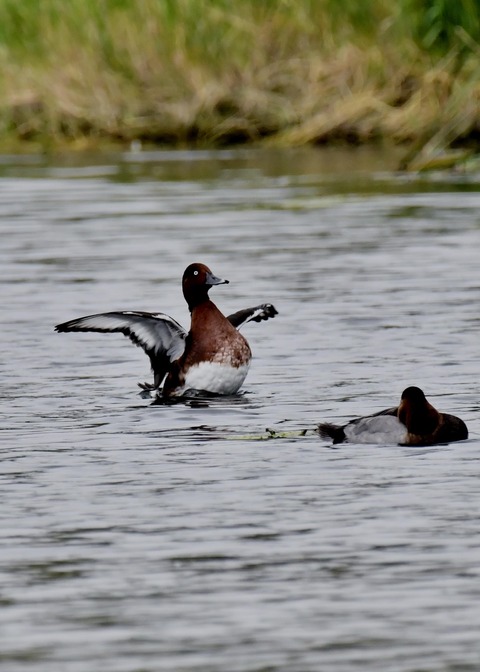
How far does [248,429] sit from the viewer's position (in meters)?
8.66

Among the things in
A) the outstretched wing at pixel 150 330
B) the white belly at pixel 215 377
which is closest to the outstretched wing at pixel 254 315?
the outstretched wing at pixel 150 330

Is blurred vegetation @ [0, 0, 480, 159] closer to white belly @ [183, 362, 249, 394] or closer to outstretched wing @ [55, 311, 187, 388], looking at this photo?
outstretched wing @ [55, 311, 187, 388]

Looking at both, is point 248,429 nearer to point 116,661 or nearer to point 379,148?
point 116,661

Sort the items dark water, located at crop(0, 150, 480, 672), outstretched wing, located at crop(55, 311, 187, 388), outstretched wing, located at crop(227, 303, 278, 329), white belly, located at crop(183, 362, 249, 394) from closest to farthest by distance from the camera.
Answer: dark water, located at crop(0, 150, 480, 672), white belly, located at crop(183, 362, 249, 394), outstretched wing, located at crop(55, 311, 187, 388), outstretched wing, located at crop(227, 303, 278, 329)

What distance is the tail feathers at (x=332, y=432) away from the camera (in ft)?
26.6

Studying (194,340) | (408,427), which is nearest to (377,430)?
(408,427)

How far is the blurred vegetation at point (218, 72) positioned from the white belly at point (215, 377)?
56.0ft

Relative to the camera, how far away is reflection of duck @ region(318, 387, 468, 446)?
802 cm

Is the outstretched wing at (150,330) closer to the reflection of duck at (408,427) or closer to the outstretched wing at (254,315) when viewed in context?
the outstretched wing at (254,315)

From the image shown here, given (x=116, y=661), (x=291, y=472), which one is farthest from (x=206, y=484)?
(x=116, y=661)

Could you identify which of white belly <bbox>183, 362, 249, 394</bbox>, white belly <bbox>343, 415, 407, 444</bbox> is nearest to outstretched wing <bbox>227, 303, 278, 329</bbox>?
white belly <bbox>183, 362, 249, 394</bbox>

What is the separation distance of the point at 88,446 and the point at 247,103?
74.0ft

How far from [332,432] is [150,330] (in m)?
2.27

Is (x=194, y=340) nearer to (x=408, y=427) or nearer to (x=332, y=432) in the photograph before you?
(x=332, y=432)
